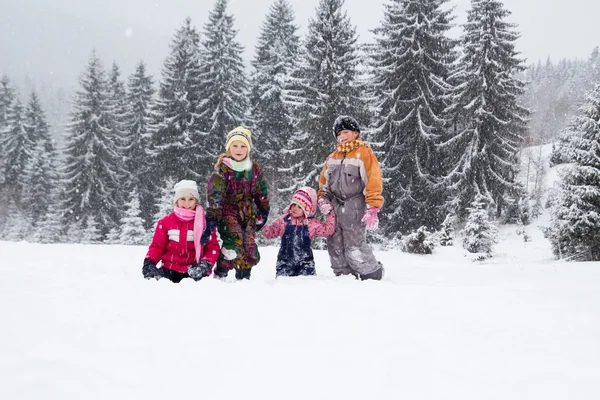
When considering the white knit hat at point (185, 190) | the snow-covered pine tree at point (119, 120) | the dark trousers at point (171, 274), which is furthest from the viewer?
the snow-covered pine tree at point (119, 120)

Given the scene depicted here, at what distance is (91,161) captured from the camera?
929 inches

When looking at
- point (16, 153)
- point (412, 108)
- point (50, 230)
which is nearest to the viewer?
point (412, 108)

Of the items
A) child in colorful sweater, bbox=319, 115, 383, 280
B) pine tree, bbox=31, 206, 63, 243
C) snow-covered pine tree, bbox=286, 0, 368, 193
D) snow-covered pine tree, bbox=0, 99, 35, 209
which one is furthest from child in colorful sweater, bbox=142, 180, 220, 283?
snow-covered pine tree, bbox=0, 99, 35, 209

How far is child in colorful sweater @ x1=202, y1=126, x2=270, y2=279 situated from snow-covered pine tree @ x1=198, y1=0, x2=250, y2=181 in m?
16.5

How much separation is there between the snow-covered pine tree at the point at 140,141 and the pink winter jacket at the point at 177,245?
21.1 meters

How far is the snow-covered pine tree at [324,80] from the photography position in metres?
15.9

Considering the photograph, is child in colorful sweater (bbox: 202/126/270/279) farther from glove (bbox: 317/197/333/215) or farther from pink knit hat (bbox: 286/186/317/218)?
glove (bbox: 317/197/333/215)

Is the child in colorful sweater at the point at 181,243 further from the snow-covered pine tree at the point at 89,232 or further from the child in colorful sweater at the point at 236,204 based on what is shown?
the snow-covered pine tree at the point at 89,232

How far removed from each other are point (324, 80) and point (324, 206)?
12.6 m

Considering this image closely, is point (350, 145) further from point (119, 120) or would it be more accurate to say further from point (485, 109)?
point (119, 120)

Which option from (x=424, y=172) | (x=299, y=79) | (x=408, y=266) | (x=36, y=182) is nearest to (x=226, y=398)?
(x=408, y=266)

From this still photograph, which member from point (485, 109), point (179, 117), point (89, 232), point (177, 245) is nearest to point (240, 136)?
point (177, 245)


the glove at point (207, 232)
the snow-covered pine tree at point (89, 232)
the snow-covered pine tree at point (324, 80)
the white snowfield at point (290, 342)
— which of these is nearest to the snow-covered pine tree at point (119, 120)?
the snow-covered pine tree at point (89, 232)

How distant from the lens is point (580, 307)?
8.96 feet
